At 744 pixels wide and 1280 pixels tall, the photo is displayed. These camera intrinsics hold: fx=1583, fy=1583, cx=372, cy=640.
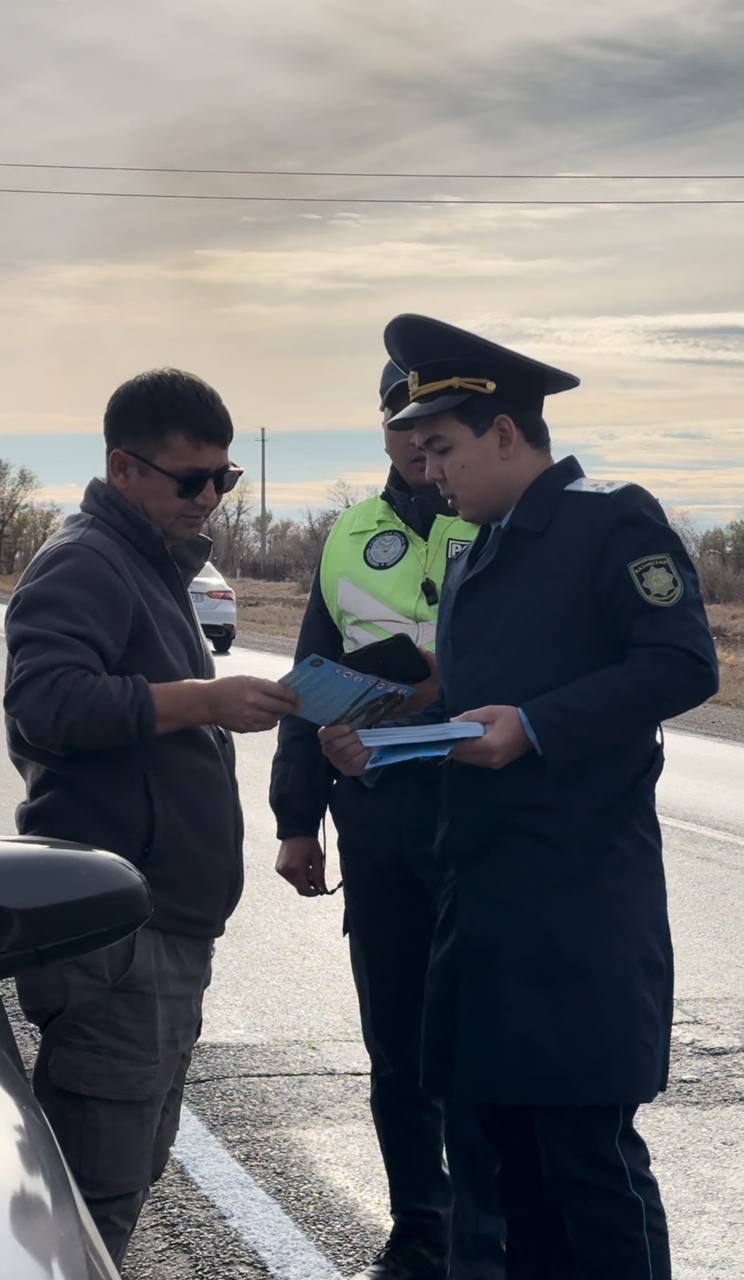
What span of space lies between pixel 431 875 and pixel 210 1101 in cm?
158

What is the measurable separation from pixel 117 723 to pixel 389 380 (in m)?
1.26

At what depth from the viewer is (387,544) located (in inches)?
138

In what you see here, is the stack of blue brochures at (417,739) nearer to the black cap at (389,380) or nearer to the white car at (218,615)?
the black cap at (389,380)

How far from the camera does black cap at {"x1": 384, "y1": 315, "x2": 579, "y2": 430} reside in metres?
2.77

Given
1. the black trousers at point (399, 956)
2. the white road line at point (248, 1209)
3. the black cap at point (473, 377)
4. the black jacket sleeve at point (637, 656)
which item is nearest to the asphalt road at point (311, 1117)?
the white road line at point (248, 1209)

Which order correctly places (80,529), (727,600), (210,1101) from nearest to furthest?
(80,529) < (210,1101) < (727,600)

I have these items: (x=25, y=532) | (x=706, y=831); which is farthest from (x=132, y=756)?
(x=25, y=532)

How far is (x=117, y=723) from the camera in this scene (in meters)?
2.64

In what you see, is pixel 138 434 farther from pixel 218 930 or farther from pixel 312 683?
pixel 218 930

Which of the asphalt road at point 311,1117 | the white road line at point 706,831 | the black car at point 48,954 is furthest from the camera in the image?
the white road line at point 706,831

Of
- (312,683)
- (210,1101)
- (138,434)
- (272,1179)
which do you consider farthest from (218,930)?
(210,1101)

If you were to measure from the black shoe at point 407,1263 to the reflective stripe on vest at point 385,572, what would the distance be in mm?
1284

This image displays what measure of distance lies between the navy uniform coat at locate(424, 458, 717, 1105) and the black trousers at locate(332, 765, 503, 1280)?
543 mm

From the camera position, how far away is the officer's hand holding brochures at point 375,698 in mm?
2609
